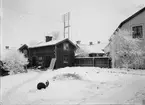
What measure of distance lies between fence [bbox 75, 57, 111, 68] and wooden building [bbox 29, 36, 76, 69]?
1.73m

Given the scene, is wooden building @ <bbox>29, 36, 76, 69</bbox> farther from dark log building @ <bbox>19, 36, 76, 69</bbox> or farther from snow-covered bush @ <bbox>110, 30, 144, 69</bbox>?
snow-covered bush @ <bbox>110, 30, 144, 69</bbox>

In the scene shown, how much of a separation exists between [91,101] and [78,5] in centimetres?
643

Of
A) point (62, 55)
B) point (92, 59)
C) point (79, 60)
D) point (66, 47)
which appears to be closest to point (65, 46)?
point (66, 47)

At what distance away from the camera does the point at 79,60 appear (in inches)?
950

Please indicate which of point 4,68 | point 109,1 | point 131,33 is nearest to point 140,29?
point 131,33

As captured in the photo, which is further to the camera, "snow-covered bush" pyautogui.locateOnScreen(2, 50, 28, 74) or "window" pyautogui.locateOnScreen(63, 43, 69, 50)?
"window" pyautogui.locateOnScreen(63, 43, 69, 50)

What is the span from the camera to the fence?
19884 mm

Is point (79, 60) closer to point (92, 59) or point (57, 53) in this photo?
point (92, 59)

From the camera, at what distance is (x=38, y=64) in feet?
88.4

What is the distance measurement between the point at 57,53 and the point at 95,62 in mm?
6093

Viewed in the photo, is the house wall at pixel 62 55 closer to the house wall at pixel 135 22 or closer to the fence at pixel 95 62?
the fence at pixel 95 62

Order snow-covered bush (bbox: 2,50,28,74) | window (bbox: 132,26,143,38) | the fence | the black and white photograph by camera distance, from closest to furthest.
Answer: the black and white photograph → window (bbox: 132,26,143,38) → snow-covered bush (bbox: 2,50,28,74) → the fence

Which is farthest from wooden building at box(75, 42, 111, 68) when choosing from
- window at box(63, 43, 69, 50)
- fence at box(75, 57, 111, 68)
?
window at box(63, 43, 69, 50)

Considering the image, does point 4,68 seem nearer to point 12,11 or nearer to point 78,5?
point 12,11
